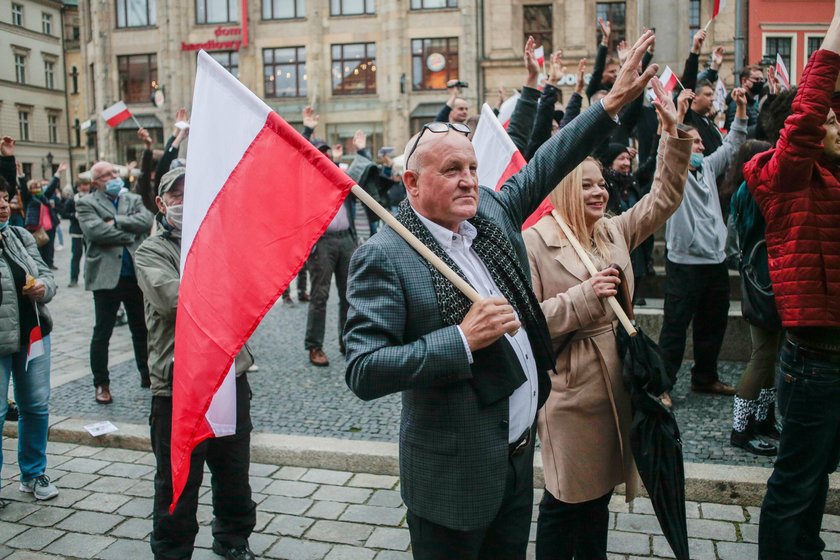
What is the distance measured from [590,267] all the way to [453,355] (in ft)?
3.85

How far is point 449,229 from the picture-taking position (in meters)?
2.59

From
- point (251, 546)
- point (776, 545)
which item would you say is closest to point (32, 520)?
point (251, 546)

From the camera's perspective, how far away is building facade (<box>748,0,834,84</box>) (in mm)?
32062

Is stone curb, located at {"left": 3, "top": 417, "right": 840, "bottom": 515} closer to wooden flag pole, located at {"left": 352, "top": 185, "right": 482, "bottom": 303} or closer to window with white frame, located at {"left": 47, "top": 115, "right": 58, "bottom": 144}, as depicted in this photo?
wooden flag pole, located at {"left": 352, "top": 185, "right": 482, "bottom": 303}

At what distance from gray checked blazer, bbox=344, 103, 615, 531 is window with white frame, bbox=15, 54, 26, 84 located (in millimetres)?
59782

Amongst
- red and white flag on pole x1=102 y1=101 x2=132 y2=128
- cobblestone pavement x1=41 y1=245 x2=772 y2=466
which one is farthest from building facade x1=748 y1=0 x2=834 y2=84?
cobblestone pavement x1=41 y1=245 x2=772 y2=466

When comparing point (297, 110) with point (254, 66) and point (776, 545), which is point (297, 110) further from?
point (776, 545)

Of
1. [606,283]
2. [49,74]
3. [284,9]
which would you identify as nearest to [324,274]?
[606,283]

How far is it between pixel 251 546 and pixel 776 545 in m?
2.66

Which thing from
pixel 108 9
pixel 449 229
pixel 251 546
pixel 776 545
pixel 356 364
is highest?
pixel 108 9

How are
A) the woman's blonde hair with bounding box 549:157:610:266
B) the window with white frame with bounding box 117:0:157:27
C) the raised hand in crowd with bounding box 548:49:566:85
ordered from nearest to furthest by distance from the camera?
the woman's blonde hair with bounding box 549:157:610:266 < the raised hand in crowd with bounding box 548:49:566:85 < the window with white frame with bounding box 117:0:157:27

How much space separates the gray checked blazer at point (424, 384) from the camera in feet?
7.47

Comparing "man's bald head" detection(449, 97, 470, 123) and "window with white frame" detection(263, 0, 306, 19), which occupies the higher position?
"window with white frame" detection(263, 0, 306, 19)

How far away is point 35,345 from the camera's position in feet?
15.9
